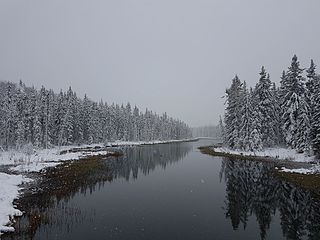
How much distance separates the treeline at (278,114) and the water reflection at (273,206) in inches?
540

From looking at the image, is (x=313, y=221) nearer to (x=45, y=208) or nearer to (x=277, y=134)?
(x=45, y=208)

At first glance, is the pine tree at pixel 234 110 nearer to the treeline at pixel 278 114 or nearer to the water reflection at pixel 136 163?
the treeline at pixel 278 114

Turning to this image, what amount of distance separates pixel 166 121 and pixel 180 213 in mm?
140076

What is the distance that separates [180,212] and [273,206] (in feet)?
22.5

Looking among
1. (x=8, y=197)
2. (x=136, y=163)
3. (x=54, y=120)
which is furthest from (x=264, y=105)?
(x=54, y=120)

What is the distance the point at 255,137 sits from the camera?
49.1 m

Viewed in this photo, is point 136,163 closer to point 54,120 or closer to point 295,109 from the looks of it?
point 295,109

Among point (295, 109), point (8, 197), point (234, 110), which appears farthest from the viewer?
point (234, 110)

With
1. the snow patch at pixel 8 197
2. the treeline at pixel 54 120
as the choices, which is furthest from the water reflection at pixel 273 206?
the treeline at pixel 54 120

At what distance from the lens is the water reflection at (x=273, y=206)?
13531 mm

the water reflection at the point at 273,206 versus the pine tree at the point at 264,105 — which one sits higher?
the pine tree at the point at 264,105

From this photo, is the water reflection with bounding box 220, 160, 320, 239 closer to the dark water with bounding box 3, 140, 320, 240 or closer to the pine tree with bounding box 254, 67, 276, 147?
the dark water with bounding box 3, 140, 320, 240

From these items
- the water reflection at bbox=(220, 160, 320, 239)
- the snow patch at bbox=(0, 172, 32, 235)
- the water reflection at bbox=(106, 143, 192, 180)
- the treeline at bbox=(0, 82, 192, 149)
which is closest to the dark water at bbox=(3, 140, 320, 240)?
the water reflection at bbox=(220, 160, 320, 239)

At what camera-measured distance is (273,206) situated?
17484 millimetres
